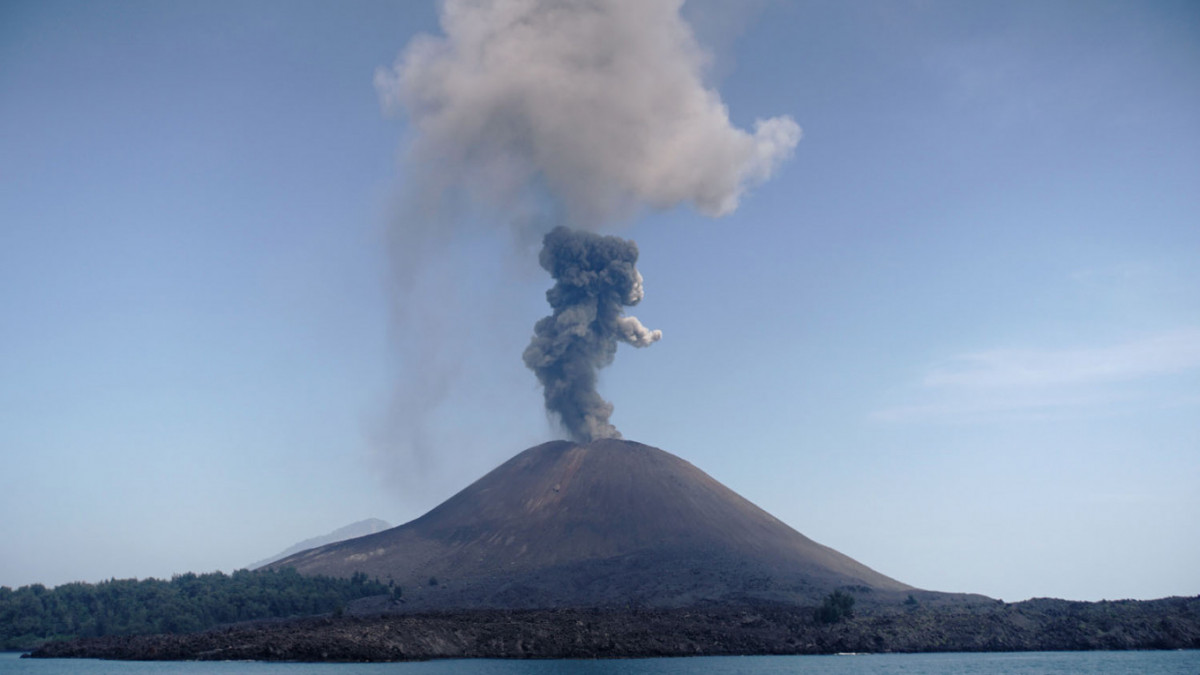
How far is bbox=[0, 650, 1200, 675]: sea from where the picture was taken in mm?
71812

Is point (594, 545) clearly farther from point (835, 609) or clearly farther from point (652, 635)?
point (652, 635)

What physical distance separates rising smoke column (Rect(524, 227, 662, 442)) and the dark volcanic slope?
18.8 meters

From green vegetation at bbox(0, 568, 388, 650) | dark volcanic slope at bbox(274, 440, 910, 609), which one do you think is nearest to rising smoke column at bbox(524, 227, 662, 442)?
dark volcanic slope at bbox(274, 440, 910, 609)

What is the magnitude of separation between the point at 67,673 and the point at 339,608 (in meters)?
40.0

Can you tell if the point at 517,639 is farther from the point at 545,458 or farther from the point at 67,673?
the point at 545,458

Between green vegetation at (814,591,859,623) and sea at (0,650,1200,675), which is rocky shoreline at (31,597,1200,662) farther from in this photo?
sea at (0,650,1200,675)

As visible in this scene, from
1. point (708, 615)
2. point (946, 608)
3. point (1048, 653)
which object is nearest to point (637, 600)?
point (708, 615)

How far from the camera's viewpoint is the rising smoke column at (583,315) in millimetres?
162125

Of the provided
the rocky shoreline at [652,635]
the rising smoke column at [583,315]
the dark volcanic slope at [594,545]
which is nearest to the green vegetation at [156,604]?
the rocky shoreline at [652,635]

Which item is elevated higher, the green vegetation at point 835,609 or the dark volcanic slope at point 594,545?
the dark volcanic slope at point 594,545

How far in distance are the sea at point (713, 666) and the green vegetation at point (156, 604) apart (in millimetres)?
17953

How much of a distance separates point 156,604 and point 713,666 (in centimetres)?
7309

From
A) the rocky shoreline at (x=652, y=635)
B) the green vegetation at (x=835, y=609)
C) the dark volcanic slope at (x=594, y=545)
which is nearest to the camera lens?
the rocky shoreline at (x=652, y=635)

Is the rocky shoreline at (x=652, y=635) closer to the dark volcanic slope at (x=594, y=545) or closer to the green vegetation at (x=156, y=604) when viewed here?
the green vegetation at (x=156, y=604)
